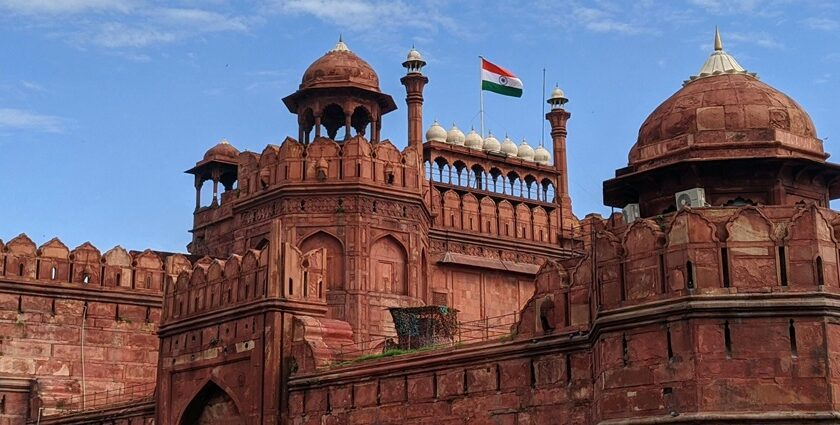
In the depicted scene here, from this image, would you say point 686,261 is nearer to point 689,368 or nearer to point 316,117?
point 689,368

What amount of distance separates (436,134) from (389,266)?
8.53 metres

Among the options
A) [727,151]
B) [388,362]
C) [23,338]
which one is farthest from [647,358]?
[23,338]

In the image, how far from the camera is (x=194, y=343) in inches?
1123

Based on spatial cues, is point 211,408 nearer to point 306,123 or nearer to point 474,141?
point 306,123

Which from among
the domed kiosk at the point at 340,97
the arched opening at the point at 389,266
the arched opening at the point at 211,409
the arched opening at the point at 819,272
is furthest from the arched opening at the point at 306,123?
the arched opening at the point at 819,272

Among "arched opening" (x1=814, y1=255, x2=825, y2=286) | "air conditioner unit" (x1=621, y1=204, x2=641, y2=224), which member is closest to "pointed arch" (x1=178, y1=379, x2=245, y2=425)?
"air conditioner unit" (x1=621, y1=204, x2=641, y2=224)

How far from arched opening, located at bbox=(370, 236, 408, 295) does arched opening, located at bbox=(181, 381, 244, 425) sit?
514 cm

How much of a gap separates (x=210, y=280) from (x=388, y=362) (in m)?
6.38

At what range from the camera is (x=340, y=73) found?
111 ft

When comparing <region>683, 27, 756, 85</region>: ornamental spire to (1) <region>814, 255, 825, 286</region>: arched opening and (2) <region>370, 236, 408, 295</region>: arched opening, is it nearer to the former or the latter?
(1) <region>814, 255, 825, 286</region>: arched opening

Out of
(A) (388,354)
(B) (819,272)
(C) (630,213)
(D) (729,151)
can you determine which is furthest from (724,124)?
(A) (388,354)

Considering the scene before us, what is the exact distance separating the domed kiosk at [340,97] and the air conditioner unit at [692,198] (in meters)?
15.0

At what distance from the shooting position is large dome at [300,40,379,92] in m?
33.9

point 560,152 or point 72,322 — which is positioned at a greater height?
point 560,152
